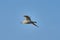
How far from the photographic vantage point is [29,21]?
67000 millimetres

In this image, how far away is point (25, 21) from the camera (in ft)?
222

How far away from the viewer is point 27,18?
6600 centimetres

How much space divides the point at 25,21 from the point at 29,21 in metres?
1.06

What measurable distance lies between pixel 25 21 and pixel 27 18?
69.3 inches

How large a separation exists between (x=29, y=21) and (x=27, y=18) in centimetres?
128
